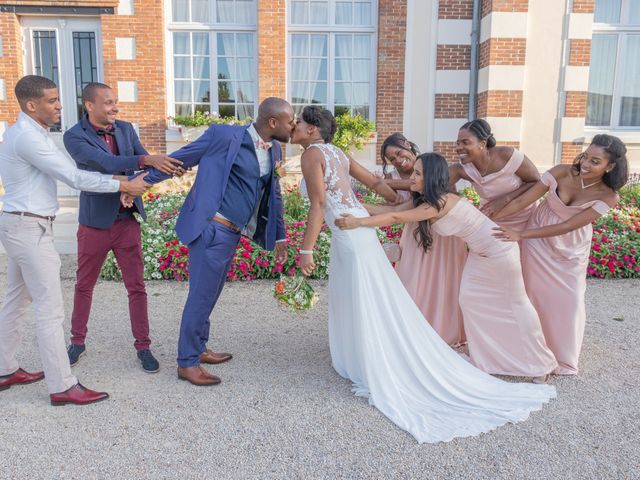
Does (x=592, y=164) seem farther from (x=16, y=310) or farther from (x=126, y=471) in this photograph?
(x=16, y=310)

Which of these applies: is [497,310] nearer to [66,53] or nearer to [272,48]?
[272,48]

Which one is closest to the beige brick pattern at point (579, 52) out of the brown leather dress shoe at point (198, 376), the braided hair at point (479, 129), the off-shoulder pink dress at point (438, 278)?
the braided hair at point (479, 129)

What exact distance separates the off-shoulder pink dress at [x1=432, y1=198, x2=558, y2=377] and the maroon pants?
7.64 feet

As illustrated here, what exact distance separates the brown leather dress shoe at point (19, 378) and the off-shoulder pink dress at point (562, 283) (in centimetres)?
391

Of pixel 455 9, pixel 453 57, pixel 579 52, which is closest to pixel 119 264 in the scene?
pixel 453 57

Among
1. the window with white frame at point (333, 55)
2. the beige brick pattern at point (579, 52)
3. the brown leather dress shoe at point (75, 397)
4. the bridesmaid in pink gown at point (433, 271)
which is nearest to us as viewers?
the brown leather dress shoe at point (75, 397)

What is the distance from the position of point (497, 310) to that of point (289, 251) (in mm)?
3560

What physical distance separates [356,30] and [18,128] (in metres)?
8.78

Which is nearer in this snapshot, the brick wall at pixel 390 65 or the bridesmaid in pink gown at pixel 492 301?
the bridesmaid in pink gown at pixel 492 301

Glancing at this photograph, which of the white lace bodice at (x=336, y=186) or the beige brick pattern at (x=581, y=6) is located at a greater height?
the beige brick pattern at (x=581, y=6)

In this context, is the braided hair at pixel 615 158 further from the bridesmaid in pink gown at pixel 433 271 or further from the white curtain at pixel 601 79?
the white curtain at pixel 601 79

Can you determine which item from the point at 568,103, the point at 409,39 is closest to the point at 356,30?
the point at 409,39

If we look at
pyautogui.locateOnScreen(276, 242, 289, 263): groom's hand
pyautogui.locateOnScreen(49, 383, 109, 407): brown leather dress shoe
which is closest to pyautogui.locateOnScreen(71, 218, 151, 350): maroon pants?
pyautogui.locateOnScreen(49, 383, 109, 407): brown leather dress shoe

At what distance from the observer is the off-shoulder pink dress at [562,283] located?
4.17 m
